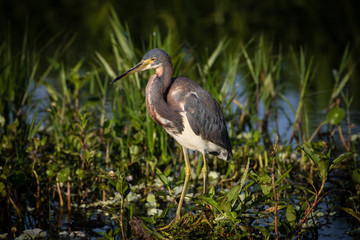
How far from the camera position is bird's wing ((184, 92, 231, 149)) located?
4.60 m

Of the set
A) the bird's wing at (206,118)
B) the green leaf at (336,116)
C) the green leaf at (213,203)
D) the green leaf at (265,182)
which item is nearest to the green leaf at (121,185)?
the green leaf at (213,203)

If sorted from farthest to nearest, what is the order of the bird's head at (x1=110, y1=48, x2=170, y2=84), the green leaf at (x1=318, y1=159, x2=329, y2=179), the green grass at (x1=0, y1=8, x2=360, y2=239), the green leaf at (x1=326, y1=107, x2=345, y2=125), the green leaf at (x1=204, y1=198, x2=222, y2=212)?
the green leaf at (x1=326, y1=107, x2=345, y2=125), the green grass at (x1=0, y1=8, x2=360, y2=239), the bird's head at (x1=110, y1=48, x2=170, y2=84), the green leaf at (x1=204, y1=198, x2=222, y2=212), the green leaf at (x1=318, y1=159, x2=329, y2=179)

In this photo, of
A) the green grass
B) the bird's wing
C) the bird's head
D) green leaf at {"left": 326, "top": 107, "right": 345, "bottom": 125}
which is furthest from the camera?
green leaf at {"left": 326, "top": 107, "right": 345, "bottom": 125}

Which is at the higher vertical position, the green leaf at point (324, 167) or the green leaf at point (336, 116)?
the green leaf at point (324, 167)

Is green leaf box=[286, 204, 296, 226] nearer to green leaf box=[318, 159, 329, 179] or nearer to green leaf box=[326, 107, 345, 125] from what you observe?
green leaf box=[318, 159, 329, 179]

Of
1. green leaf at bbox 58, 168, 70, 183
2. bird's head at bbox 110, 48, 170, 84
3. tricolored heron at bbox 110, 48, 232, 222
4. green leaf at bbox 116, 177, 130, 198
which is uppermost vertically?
bird's head at bbox 110, 48, 170, 84

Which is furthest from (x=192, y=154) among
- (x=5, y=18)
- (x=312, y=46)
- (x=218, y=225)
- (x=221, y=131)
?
(x=5, y=18)

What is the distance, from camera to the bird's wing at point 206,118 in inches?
181

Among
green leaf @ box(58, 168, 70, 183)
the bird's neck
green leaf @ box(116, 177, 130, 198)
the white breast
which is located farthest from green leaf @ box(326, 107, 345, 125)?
green leaf @ box(116, 177, 130, 198)

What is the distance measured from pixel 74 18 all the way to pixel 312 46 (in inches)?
216

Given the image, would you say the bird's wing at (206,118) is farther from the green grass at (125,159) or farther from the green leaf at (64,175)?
the green leaf at (64,175)

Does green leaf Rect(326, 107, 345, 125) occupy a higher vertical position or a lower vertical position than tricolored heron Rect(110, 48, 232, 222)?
lower

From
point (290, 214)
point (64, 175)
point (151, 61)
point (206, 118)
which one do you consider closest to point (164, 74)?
point (151, 61)

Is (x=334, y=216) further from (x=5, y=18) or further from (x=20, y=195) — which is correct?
(x=5, y=18)
